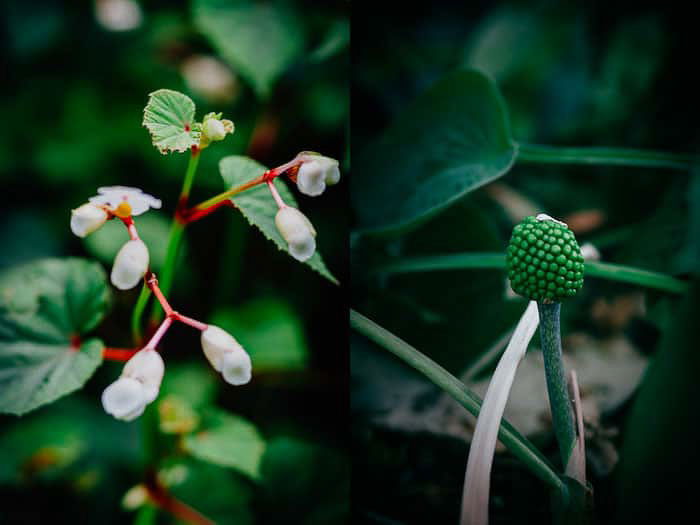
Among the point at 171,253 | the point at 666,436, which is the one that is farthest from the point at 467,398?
the point at 171,253

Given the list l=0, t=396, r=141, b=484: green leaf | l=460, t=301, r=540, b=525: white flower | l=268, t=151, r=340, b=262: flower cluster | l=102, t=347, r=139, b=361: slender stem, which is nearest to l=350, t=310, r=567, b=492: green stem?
l=460, t=301, r=540, b=525: white flower

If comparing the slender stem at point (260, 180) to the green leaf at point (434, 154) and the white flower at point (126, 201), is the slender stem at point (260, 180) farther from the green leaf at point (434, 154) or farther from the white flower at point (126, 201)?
the green leaf at point (434, 154)

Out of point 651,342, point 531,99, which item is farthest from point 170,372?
point 531,99

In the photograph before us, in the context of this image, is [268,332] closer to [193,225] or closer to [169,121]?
[193,225]

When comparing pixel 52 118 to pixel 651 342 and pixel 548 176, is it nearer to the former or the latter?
pixel 548 176

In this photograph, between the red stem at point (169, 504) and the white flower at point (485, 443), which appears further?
the red stem at point (169, 504)

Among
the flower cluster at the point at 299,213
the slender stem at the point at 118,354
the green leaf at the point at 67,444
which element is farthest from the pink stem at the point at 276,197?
the green leaf at the point at 67,444
